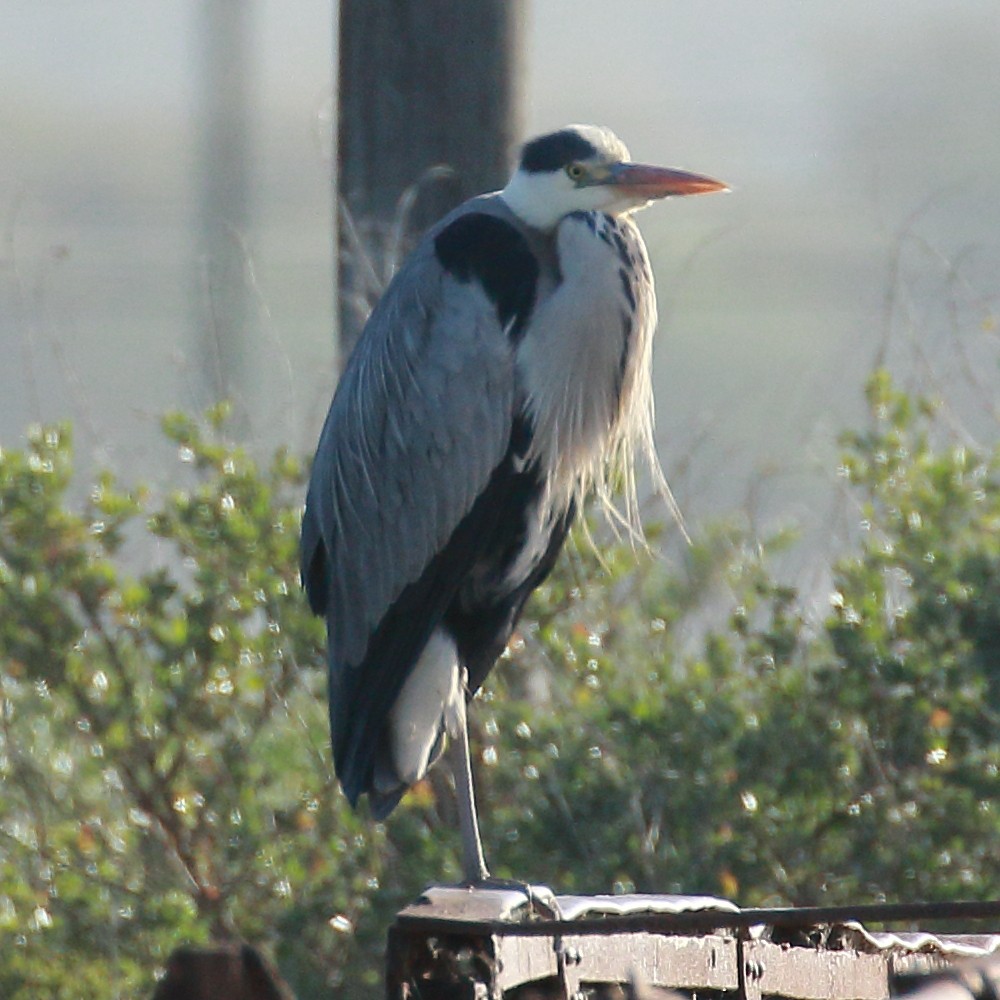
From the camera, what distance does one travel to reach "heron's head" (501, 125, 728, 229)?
3422mm

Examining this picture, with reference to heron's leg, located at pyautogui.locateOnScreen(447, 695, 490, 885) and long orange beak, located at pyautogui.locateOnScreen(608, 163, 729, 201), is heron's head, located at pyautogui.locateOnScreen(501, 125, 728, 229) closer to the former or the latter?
long orange beak, located at pyautogui.locateOnScreen(608, 163, 729, 201)

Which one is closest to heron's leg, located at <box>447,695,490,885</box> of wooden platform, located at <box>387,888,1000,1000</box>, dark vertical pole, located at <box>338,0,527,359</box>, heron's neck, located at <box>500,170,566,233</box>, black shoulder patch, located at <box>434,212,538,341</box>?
wooden platform, located at <box>387,888,1000,1000</box>

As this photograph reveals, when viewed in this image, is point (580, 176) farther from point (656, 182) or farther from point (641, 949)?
point (641, 949)

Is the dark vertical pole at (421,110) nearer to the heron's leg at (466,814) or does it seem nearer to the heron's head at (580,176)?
the heron's head at (580,176)

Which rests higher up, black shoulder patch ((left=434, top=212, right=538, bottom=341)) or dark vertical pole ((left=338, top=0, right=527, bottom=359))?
dark vertical pole ((left=338, top=0, right=527, bottom=359))

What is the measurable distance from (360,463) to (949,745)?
140cm

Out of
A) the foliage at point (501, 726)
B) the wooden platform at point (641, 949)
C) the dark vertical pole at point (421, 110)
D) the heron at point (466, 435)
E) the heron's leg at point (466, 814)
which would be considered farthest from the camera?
the dark vertical pole at point (421, 110)

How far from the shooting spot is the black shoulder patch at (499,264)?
3.48m

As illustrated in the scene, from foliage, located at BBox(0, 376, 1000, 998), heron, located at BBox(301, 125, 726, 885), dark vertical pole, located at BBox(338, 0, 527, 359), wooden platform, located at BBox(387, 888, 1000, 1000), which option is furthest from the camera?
dark vertical pole, located at BBox(338, 0, 527, 359)

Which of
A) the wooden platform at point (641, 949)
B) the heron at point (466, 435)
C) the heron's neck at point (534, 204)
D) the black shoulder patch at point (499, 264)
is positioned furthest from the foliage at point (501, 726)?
the wooden platform at point (641, 949)

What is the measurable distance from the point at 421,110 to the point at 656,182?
3.84ft

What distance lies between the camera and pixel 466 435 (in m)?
3.54

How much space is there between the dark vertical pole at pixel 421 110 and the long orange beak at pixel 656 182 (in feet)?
3.09

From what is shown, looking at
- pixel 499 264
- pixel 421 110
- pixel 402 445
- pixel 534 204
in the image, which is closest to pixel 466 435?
pixel 402 445
